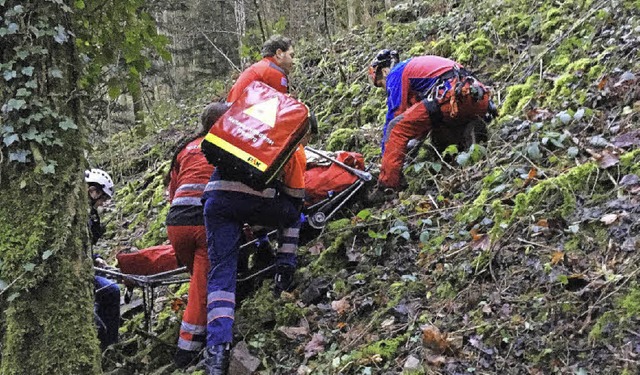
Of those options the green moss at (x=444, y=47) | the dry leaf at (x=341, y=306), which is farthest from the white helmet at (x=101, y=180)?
the green moss at (x=444, y=47)

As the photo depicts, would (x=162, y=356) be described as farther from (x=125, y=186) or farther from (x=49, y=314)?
(x=125, y=186)

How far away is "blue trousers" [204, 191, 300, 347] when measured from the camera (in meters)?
4.40

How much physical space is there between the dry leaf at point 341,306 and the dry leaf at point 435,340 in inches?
39.0

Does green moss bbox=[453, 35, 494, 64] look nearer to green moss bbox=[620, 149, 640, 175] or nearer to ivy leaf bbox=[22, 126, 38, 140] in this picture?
green moss bbox=[620, 149, 640, 175]

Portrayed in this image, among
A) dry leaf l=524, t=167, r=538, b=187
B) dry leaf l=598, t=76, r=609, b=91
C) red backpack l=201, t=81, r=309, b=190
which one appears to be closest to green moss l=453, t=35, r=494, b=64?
dry leaf l=598, t=76, r=609, b=91

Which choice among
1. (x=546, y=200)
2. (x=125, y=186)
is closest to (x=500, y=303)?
(x=546, y=200)

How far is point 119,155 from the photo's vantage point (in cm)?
1310

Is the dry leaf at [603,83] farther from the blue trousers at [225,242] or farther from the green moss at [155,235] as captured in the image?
the green moss at [155,235]

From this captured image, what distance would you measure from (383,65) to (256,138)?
9.72 ft

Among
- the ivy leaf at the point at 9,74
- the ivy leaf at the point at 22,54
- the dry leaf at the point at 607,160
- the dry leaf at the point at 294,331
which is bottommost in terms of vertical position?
the dry leaf at the point at 294,331

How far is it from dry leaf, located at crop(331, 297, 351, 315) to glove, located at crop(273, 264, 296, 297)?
610 mm

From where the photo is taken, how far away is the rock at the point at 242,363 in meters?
4.29

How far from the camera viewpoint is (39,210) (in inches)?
144

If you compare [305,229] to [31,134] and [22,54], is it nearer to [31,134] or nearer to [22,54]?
[31,134]
